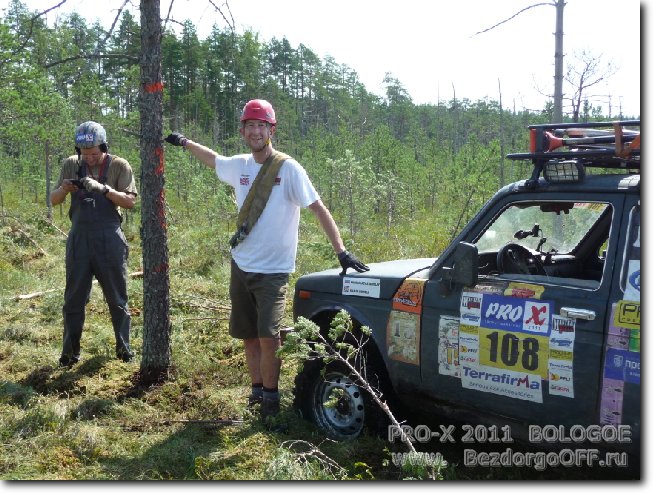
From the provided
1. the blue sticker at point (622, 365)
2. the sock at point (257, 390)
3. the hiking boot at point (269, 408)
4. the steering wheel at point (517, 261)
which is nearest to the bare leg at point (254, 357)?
the sock at point (257, 390)

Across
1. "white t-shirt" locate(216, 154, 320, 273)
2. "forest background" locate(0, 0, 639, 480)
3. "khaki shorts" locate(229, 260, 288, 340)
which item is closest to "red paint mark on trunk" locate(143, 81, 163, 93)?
"forest background" locate(0, 0, 639, 480)

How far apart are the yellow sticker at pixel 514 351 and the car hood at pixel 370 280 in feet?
2.05

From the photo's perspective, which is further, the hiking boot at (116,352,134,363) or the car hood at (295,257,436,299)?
the hiking boot at (116,352,134,363)

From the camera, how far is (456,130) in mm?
63875

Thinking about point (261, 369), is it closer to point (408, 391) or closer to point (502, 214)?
point (408, 391)

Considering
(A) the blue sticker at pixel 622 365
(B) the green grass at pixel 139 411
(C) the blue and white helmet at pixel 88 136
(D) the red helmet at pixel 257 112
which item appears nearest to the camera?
(A) the blue sticker at pixel 622 365

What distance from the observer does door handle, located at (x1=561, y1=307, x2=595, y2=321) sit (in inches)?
119

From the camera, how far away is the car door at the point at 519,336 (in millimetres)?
3051

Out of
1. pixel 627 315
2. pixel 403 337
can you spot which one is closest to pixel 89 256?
pixel 403 337

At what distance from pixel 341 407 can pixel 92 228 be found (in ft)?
9.54

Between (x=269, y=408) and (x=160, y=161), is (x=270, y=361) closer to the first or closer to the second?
(x=269, y=408)

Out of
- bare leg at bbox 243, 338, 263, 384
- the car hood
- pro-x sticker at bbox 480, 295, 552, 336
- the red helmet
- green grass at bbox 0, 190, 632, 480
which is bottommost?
green grass at bbox 0, 190, 632, 480

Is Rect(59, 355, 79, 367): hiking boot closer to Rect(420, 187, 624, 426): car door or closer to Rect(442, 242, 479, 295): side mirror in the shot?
Rect(420, 187, 624, 426): car door

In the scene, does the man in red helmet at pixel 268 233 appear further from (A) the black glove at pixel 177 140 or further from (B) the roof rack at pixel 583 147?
(B) the roof rack at pixel 583 147
